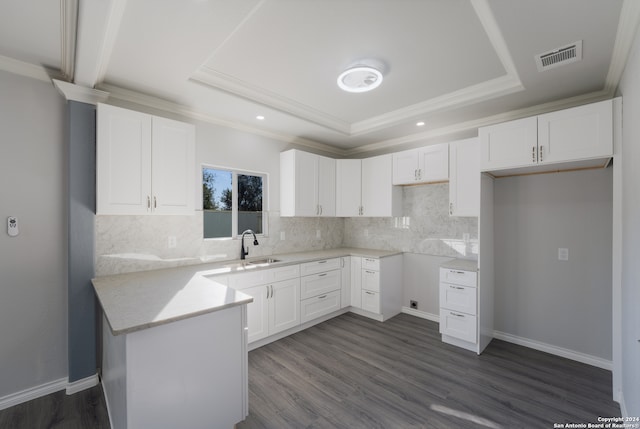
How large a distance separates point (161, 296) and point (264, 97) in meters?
2.13

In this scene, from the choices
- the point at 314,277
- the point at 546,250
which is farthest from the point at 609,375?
the point at 314,277

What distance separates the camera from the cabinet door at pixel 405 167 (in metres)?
3.77

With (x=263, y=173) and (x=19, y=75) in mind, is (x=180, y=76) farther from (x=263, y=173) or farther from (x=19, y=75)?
(x=263, y=173)

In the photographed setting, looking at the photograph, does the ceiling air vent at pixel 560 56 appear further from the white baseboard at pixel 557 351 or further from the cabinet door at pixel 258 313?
the cabinet door at pixel 258 313

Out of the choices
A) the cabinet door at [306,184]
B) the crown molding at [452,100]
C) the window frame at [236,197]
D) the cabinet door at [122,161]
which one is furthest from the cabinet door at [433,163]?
the cabinet door at [122,161]

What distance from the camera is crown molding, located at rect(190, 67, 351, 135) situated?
2531 mm

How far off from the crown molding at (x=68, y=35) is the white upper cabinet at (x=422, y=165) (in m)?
3.43

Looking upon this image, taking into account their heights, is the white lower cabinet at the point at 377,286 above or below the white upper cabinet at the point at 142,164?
below

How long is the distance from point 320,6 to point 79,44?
158 cm

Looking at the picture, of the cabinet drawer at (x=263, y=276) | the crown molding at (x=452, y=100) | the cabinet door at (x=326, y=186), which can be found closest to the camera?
the crown molding at (x=452, y=100)

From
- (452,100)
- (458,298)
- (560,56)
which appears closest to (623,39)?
(560,56)

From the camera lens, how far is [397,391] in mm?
2377

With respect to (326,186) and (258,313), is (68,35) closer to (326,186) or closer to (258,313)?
(258,313)

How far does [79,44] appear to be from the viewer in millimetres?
1836
